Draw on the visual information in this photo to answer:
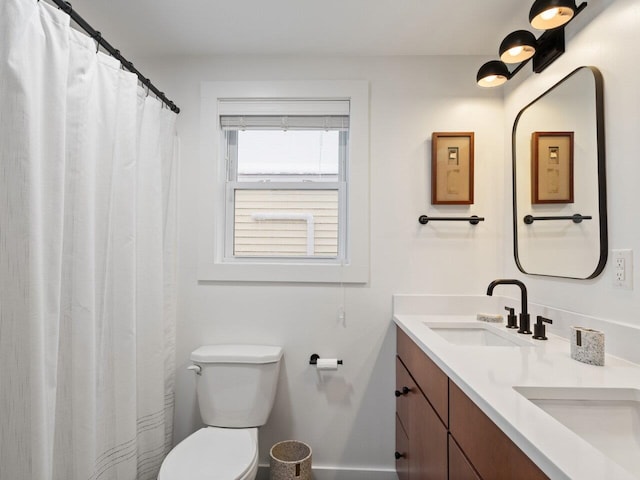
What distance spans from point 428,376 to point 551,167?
1.01 metres

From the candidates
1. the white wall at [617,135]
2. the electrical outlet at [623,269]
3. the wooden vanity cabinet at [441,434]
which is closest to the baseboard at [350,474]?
the wooden vanity cabinet at [441,434]

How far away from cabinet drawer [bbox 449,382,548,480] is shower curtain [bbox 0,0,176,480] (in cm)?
Answer: 115

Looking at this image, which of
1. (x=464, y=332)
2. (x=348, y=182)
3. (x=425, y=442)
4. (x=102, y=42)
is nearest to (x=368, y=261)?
(x=348, y=182)

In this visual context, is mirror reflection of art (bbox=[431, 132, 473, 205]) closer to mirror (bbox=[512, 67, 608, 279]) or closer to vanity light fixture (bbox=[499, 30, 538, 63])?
mirror (bbox=[512, 67, 608, 279])

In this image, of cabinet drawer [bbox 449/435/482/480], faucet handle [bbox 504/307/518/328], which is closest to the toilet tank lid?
cabinet drawer [bbox 449/435/482/480]

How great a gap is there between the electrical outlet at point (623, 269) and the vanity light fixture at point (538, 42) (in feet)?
2.75

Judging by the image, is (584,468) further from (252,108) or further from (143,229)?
(252,108)

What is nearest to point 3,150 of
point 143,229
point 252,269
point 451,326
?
point 143,229

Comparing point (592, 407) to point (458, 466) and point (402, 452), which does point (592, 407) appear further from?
point (402, 452)

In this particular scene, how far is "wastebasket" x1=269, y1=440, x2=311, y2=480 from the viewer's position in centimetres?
168

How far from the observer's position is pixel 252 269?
1.99 meters

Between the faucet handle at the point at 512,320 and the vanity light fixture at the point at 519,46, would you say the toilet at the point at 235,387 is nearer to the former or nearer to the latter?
the faucet handle at the point at 512,320

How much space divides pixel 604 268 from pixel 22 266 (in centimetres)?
181

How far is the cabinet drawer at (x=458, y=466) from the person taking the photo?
951 mm
